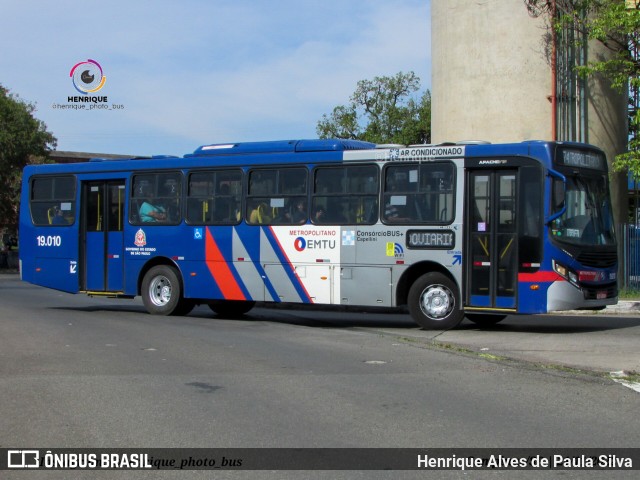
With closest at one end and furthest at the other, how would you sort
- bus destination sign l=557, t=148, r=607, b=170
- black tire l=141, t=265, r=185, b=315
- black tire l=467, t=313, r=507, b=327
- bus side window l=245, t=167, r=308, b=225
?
1. bus destination sign l=557, t=148, r=607, b=170
2. black tire l=467, t=313, r=507, b=327
3. bus side window l=245, t=167, r=308, b=225
4. black tire l=141, t=265, r=185, b=315

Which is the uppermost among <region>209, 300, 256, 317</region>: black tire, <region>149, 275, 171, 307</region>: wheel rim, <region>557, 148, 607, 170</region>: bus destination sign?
<region>557, 148, 607, 170</region>: bus destination sign

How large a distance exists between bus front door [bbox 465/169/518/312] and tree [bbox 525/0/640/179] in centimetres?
667

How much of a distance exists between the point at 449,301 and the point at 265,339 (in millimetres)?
3371

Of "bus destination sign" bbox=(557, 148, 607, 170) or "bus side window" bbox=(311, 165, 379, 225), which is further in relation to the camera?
"bus side window" bbox=(311, 165, 379, 225)

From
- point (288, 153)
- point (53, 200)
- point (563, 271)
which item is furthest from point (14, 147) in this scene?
point (563, 271)

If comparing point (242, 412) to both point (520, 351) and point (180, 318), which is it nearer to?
point (520, 351)

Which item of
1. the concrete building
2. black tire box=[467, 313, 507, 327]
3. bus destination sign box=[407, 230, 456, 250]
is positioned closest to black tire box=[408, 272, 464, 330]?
bus destination sign box=[407, 230, 456, 250]

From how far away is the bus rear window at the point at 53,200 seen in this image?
1886 cm

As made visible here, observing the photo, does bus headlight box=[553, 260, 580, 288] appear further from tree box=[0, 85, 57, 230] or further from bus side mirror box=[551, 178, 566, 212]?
tree box=[0, 85, 57, 230]

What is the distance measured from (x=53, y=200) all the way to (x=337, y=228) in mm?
7566

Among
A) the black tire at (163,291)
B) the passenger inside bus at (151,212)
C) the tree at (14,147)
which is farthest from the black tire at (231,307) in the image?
the tree at (14,147)

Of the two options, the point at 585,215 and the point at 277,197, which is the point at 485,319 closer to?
the point at 585,215

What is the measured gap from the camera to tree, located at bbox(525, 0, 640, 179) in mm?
19547

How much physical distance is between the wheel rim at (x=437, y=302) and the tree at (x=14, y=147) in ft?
143
